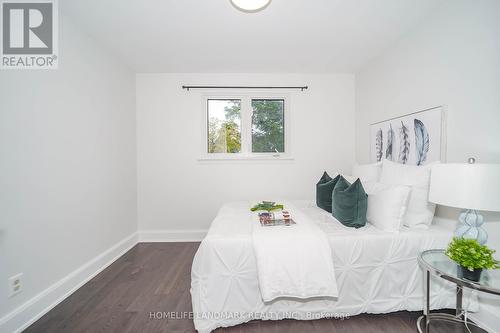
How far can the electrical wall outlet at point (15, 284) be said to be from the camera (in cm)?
145

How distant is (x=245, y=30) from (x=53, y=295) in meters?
2.94

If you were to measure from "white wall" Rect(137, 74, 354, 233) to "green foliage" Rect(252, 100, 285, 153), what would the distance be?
0.21 meters

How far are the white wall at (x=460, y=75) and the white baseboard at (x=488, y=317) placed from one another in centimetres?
2

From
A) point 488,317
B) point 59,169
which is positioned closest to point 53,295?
point 59,169

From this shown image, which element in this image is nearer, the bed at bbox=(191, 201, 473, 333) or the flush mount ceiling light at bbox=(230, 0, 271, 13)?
the bed at bbox=(191, 201, 473, 333)

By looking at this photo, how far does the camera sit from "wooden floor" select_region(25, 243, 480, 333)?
1.50 meters

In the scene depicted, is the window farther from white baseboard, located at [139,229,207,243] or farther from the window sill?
white baseboard, located at [139,229,207,243]

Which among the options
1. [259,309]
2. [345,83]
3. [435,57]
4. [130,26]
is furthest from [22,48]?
[345,83]

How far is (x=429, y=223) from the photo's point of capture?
1729 mm

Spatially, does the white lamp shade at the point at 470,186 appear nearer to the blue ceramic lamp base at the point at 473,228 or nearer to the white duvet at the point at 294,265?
the blue ceramic lamp base at the point at 473,228

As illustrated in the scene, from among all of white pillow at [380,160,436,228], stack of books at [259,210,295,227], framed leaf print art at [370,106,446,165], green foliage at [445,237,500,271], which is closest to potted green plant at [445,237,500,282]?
green foliage at [445,237,500,271]

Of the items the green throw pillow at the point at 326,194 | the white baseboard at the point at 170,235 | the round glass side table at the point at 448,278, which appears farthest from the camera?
the white baseboard at the point at 170,235

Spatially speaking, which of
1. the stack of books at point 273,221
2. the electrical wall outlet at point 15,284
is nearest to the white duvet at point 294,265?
the stack of books at point 273,221

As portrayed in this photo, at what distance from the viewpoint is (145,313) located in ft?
5.44
